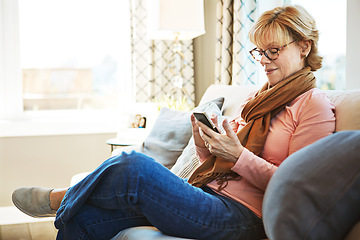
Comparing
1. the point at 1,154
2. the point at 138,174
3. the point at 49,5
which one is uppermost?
the point at 49,5

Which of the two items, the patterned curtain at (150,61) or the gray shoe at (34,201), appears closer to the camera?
the gray shoe at (34,201)

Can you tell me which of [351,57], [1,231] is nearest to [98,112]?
[1,231]

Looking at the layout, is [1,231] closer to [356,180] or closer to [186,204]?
[186,204]

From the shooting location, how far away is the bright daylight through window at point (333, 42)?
7.98ft

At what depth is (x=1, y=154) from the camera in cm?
362

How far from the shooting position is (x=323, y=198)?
0.91 meters

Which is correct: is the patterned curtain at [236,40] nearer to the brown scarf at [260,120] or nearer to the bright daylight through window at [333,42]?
the bright daylight through window at [333,42]

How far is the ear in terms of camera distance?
1.56 meters

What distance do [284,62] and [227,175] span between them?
1.55 ft

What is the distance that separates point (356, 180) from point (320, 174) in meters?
0.08

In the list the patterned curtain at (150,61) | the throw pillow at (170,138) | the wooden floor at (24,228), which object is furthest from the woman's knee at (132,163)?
the patterned curtain at (150,61)

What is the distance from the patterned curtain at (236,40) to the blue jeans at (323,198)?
208 cm

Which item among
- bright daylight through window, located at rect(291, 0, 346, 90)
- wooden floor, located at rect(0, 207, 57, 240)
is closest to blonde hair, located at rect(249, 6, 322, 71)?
bright daylight through window, located at rect(291, 0, 346, 90)

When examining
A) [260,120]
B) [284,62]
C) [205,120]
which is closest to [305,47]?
[284,62]
